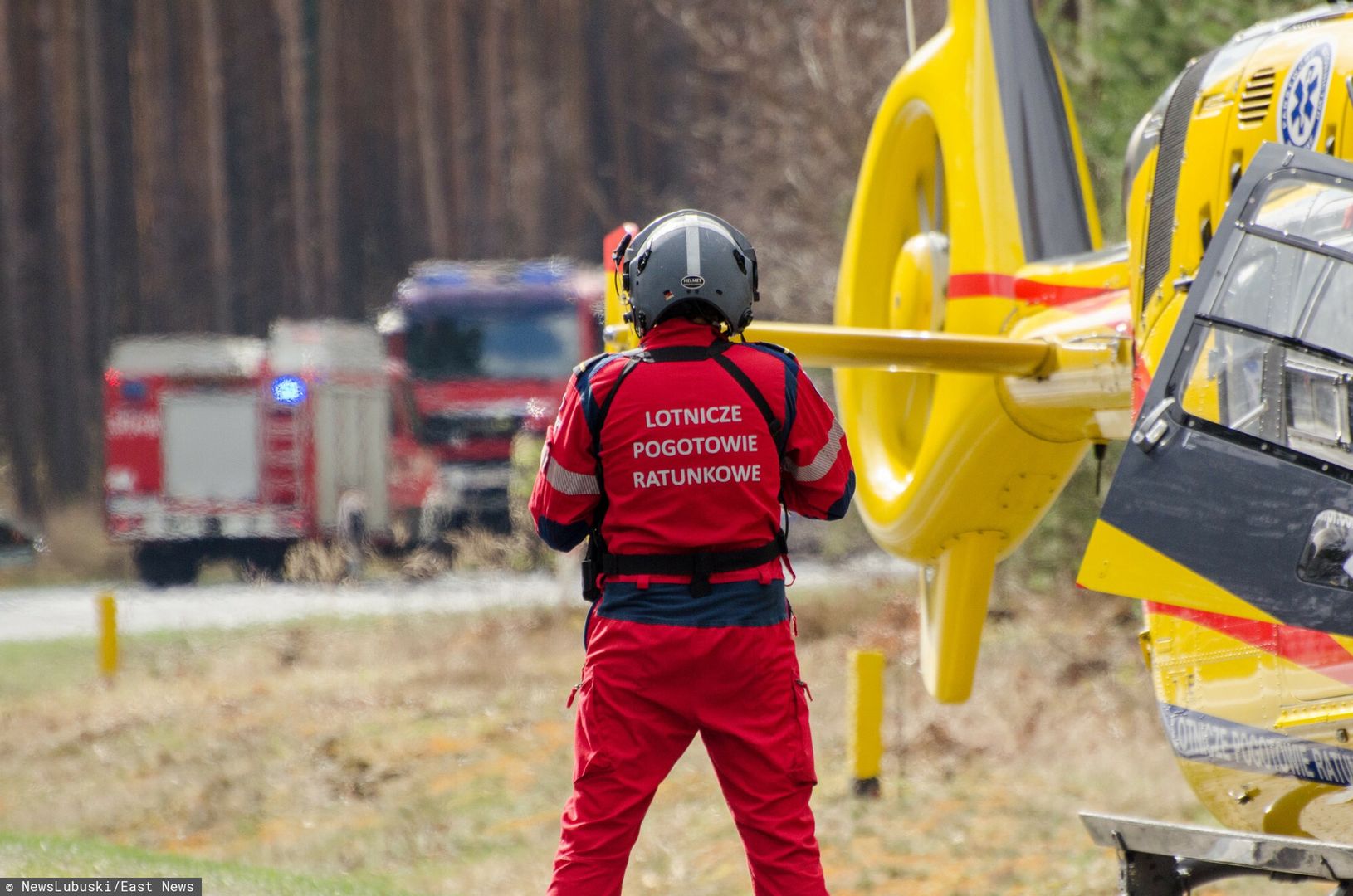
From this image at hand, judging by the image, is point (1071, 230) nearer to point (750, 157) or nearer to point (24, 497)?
point (750, 157)

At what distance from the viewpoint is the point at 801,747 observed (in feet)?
13.2

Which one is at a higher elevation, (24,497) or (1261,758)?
(1261,758)

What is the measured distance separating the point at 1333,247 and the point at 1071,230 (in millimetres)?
2767

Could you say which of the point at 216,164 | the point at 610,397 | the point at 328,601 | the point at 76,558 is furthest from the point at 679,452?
the point at 216,164

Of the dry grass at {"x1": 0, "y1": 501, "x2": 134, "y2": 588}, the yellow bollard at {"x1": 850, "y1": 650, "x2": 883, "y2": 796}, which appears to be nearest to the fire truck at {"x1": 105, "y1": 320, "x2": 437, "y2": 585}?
the dry grass at {"x1": 0, "y1": 501, "x2": 134, "y2": 588}

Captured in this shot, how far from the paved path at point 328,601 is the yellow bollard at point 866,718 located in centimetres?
613

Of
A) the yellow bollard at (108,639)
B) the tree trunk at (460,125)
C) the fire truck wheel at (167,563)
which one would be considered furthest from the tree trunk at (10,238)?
the yellow bollard at (108,639)

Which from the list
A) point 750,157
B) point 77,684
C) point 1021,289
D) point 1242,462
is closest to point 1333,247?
point 1242,462

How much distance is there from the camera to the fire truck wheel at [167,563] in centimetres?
1934

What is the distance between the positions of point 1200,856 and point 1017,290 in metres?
2.96

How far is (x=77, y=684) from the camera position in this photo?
13586 mm

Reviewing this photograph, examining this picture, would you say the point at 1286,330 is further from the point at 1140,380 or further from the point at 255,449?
the point at 255,449

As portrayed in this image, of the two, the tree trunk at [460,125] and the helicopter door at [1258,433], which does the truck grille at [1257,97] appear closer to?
the helicopter door at [1258,433]

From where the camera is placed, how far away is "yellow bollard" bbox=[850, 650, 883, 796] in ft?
29.5
